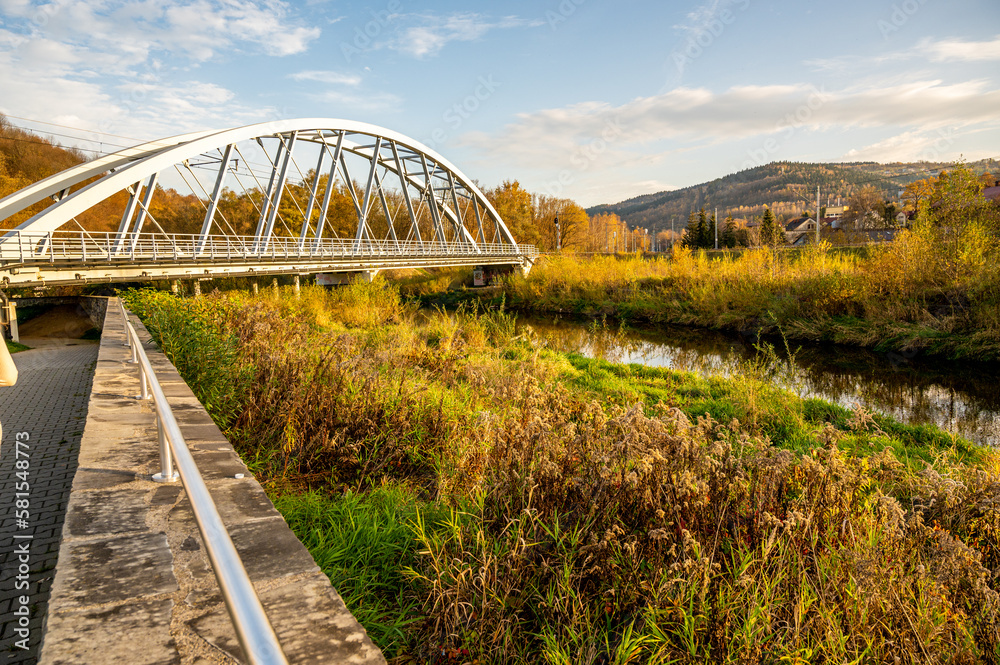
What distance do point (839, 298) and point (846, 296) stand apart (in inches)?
8.1

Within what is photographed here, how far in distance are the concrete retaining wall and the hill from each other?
136 meters

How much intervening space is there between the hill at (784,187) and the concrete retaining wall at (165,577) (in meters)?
136

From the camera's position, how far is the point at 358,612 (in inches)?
97.2

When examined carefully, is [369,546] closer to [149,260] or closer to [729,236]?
[149,260]

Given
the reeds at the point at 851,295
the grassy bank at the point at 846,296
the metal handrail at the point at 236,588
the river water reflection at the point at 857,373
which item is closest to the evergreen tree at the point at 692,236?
the grassy bank at the point at 846,296

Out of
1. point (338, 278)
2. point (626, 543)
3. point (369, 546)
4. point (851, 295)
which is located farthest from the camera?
point (338, 278)

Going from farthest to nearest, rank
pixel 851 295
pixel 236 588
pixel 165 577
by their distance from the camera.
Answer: pixel 851 295 → pixel 165 577 → pixel 236 588

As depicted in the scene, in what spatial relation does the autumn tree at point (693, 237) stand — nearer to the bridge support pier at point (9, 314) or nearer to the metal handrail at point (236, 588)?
the bridge support pier at point (9, 314)

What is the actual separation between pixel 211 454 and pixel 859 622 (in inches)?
136

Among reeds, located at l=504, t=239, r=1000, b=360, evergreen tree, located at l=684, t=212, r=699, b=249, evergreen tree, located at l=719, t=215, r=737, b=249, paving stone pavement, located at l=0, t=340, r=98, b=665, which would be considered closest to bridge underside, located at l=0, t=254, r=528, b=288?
paving stone pavement, located at l=0, t=340, r=98, b=665

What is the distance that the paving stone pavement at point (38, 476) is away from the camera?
7.77 ft

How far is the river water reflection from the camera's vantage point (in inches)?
354

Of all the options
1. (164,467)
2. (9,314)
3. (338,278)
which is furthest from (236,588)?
(338,278)

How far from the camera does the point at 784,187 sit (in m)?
135
